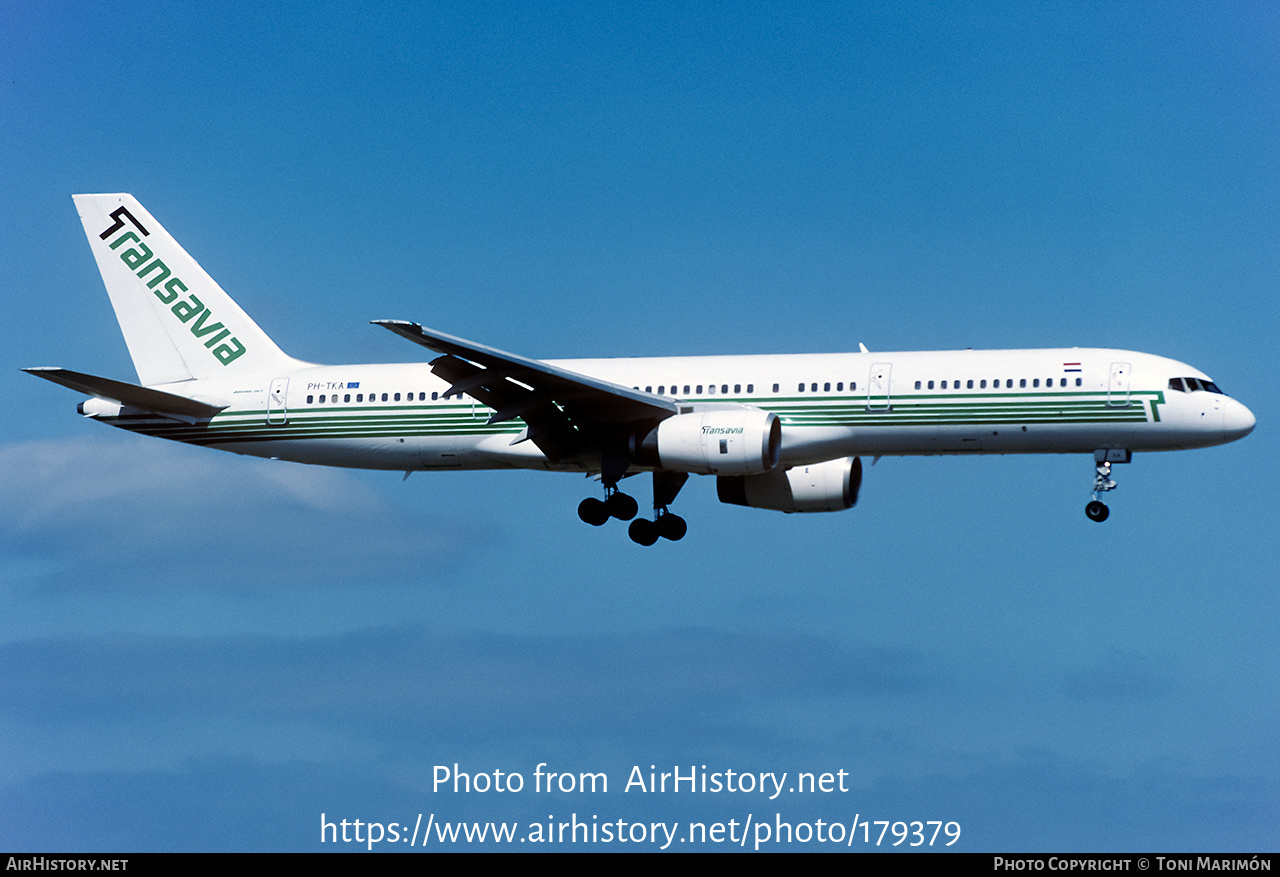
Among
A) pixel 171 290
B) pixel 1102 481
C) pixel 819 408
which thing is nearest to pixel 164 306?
pixel 171 290

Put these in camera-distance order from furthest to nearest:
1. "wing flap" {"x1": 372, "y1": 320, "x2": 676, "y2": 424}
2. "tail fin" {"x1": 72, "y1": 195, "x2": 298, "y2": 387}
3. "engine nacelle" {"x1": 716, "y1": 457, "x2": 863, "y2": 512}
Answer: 1. "tail fin" {"x1": 72, "y1": 195, "x2": 298, "y2": 387}
2. "engine nacelle" {"x1": 716, "y1": 457, "x2": 863, "y2": 512}
3. "wing flap" {"x1": 372, "y1": 320, "x2": 676, "y2": 424}

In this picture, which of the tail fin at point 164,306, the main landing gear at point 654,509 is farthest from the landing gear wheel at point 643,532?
the tail fin at point 164,306

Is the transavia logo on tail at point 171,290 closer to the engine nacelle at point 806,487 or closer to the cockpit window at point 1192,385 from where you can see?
the engine nacelle at point 806,487

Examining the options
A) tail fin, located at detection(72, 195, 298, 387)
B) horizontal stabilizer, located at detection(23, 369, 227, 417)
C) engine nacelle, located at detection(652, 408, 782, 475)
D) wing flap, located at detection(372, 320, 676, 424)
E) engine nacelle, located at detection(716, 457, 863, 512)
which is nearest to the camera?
wing flap, located at detection(372, 320, 676, 424)

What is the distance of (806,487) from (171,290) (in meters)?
20.2

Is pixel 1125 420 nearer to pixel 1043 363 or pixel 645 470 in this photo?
pixel 1043 363

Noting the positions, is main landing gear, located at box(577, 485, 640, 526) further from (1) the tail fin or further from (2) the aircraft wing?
(1) the tail fin

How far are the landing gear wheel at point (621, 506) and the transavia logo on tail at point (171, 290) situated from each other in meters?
12.4

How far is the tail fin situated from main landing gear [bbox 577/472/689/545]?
417 inches

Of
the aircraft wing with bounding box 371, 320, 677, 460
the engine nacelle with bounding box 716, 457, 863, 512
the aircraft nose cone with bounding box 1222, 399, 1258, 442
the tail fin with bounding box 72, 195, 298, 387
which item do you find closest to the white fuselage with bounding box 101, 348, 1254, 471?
the aircraft nose cone with bounding box 1222, 399, 1258, 442

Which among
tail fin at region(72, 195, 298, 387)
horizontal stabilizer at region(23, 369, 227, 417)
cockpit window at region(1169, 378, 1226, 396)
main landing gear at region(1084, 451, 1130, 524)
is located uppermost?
tail fin at region(72, 195, 298, 387)

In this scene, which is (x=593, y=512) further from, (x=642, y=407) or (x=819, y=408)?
(x=819, y=408)

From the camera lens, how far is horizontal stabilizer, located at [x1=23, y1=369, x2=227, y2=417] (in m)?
41.6

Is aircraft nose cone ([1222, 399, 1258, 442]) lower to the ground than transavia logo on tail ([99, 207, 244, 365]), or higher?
lower
